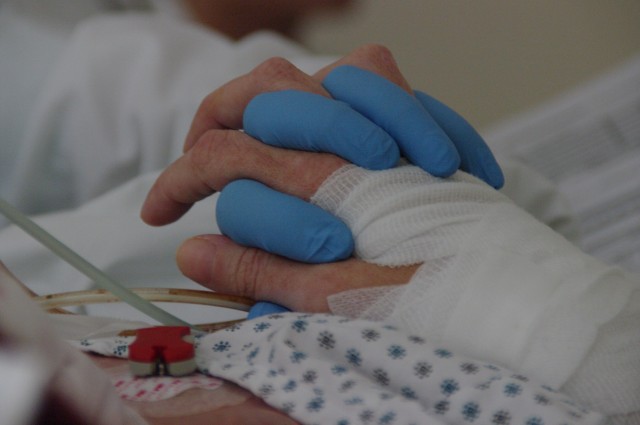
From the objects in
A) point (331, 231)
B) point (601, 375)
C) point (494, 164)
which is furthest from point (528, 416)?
point (494, 164)

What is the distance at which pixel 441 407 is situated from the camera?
45 cm

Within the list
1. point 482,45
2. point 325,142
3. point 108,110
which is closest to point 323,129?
point 325,142

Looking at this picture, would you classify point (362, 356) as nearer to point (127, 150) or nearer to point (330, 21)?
point (127, 150)

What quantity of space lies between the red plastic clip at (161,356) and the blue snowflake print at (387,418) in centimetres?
11

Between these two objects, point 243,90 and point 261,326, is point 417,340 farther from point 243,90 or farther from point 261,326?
point 243,90

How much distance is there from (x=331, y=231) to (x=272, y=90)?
140mm

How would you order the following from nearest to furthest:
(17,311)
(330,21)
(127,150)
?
(17,311) → (127,150) → (330,21)

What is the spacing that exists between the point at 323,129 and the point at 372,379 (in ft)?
0.58

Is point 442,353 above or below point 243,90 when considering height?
below

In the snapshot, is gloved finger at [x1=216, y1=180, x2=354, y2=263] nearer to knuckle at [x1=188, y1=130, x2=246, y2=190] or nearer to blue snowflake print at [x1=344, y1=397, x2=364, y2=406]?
knuckle at [x1=188, y1=130, x2=246, y2=190]

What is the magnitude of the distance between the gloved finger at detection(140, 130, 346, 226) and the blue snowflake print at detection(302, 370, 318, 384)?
157 millimetres

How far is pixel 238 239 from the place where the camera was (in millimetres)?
608

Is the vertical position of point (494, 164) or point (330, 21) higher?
point (330, 21)

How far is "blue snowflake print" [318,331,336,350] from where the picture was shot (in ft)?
1.57
